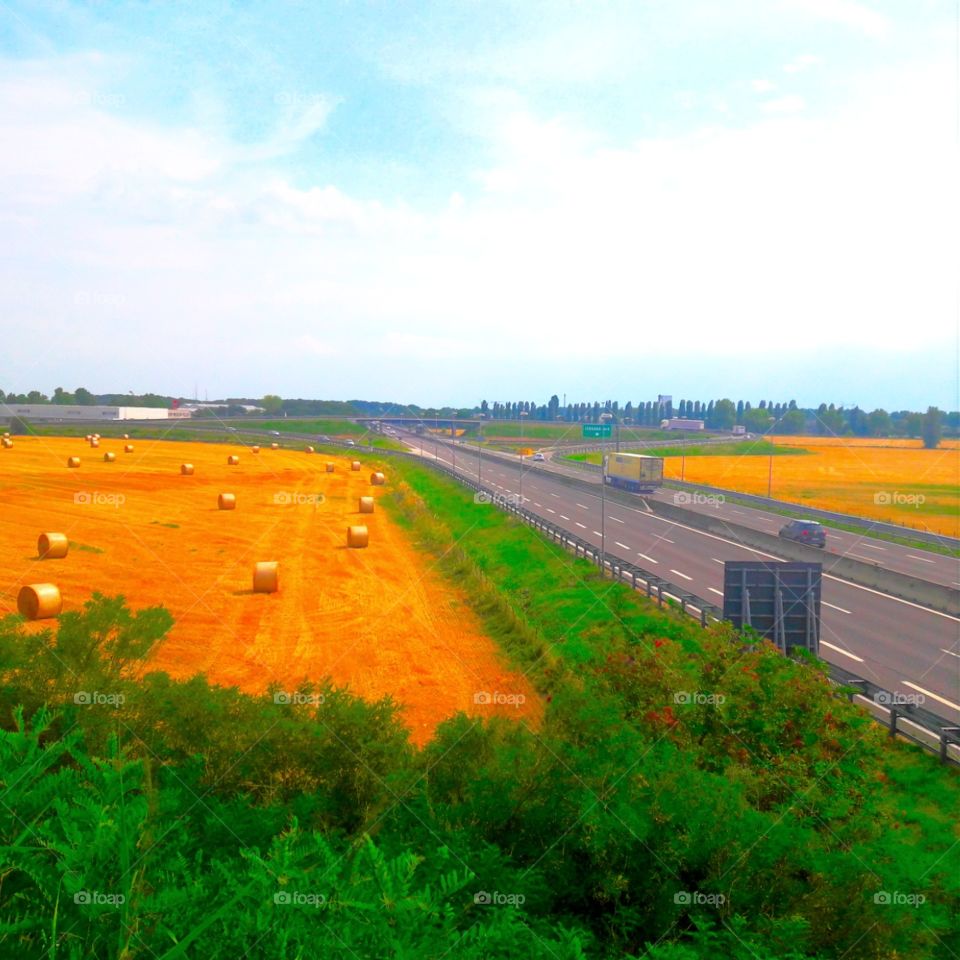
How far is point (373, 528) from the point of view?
44.0 meters

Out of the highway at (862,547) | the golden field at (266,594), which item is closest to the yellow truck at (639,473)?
the highway at (862,547)

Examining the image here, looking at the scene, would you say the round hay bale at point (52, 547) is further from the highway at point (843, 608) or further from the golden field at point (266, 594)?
the highway at point (843, 608)

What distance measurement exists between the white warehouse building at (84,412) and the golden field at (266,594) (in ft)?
262

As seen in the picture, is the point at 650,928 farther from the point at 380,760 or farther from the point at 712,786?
the point at 380,760

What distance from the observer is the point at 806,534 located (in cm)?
3997

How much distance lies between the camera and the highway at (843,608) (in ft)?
67.8

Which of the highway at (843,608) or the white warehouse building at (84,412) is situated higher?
the white warehouse building at (84,412)

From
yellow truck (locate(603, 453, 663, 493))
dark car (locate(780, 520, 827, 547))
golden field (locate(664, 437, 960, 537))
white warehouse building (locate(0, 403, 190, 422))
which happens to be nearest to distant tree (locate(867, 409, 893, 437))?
golden field (locate(664, 437, 960, 537))

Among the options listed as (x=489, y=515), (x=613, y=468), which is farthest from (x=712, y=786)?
(x=613, y=468)

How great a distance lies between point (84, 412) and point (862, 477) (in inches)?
4753

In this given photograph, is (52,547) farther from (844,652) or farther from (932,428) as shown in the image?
(932,428)

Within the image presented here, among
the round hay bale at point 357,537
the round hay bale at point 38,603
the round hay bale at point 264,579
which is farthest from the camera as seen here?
the round hay bale at point 357,537

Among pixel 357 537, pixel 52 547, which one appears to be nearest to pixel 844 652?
pixel 357 537

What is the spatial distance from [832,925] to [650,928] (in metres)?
1.73
